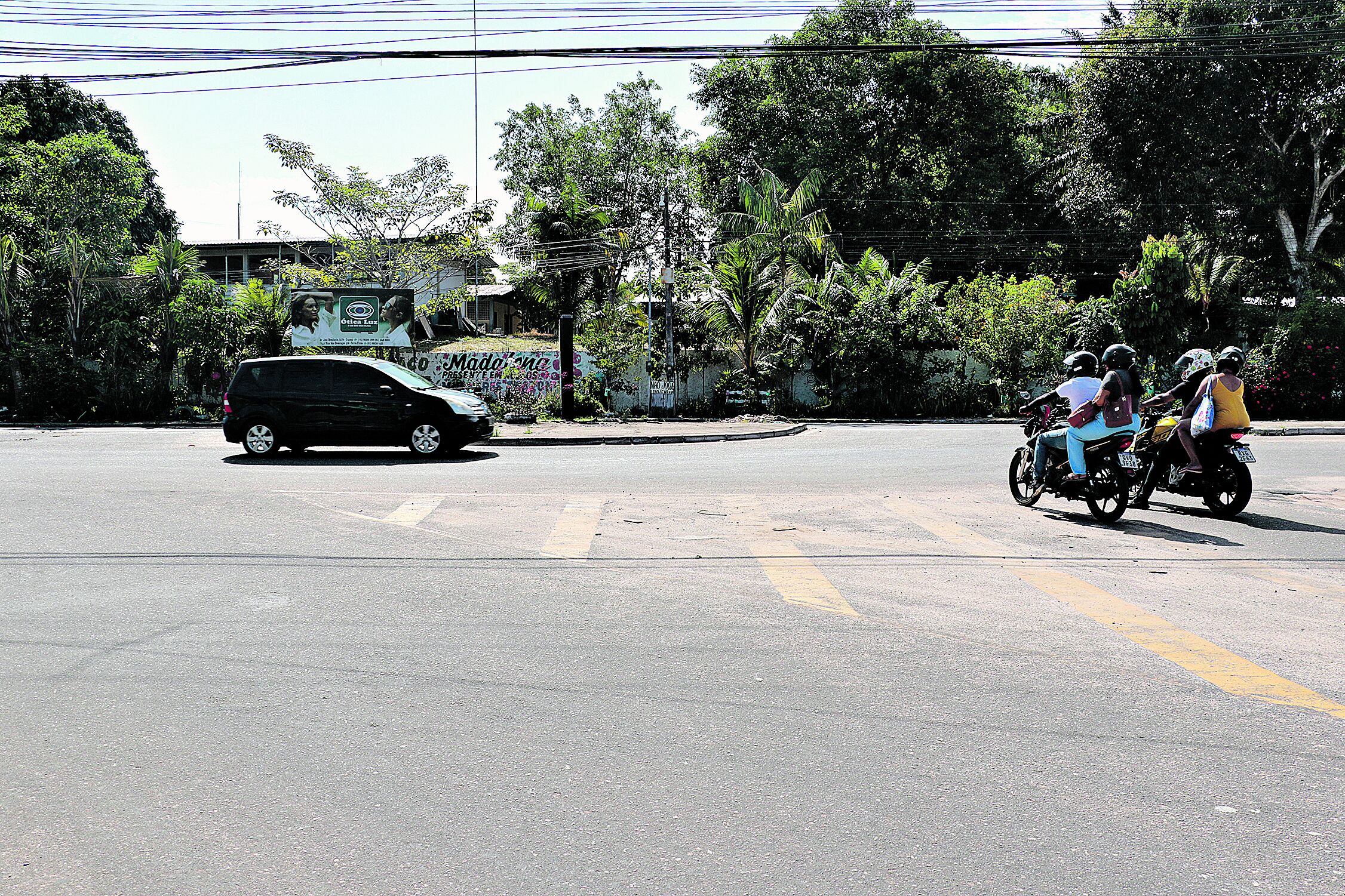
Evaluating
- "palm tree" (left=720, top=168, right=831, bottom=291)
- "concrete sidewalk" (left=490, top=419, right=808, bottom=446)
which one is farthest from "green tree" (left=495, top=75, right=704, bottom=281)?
"concrete sidewalk" (left=490, top=419, right=808, bottom=446)

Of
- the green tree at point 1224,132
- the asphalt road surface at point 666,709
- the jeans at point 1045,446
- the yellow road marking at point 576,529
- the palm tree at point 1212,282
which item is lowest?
the asphalt road surface at point 666,709

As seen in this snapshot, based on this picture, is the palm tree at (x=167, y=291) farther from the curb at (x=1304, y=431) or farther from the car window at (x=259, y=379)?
the curb at (x=1304, y=431)

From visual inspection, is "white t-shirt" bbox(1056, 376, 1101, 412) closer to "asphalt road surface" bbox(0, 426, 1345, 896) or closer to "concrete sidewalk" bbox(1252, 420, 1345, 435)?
"asphalt road surface" bbox(0, 426, 1345, 896)

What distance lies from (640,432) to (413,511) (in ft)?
40.1

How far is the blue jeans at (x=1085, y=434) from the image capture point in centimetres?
1119

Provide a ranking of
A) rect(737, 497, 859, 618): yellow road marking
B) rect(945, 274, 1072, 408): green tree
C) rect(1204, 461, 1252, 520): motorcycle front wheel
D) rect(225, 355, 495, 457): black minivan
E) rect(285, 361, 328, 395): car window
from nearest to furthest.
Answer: rect(737, 497, 859, 618): yellow road marking, rect(1204, 461, 1252, 520): motorcycle front wheel, rect(225, 355, 495, 457): black minivan, rect(285, 361, 328, 395): car window, rect(945, 274, 1072, 408): green tree

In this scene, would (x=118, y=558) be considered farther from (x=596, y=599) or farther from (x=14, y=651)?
(x=596, y=599)

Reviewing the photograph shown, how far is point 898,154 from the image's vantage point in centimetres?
4594

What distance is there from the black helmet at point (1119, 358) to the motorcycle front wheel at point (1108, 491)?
Result: 3.44 ft

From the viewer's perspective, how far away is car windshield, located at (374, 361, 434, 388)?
18.4m

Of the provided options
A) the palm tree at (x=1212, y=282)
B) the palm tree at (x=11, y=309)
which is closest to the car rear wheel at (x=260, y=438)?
the palm tree at (x=11, y=309)

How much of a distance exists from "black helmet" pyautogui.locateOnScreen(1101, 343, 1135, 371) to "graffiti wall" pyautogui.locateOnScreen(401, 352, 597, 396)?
744 inches

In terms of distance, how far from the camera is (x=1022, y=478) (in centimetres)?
1259

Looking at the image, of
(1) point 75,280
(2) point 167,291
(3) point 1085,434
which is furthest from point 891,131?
(3) point 1085,434
